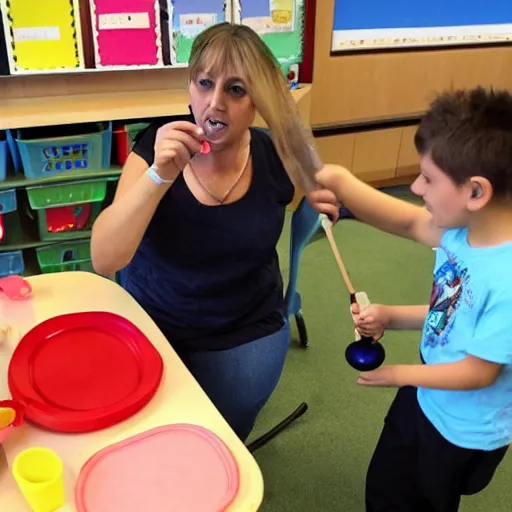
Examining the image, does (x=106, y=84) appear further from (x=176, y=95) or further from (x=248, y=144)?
(x=248, y=144)

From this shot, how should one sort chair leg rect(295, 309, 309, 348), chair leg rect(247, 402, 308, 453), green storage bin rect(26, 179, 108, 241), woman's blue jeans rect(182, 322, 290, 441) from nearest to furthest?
woman's blue jeans rect(182, 322, 290, 441) < chair leg rect(247, 402, 308, 453) < green storage bin rect(26, 179, 108, 241) < chair leg rect(295, 309, 309, 348)

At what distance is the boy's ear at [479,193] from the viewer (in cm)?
94

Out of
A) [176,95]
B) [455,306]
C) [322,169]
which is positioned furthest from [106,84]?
[455,306]

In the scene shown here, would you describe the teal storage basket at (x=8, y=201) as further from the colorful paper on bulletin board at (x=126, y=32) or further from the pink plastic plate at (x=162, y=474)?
the pink plastic plate at (x=162, y=474)

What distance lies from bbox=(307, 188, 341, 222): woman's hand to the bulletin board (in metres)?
1.99

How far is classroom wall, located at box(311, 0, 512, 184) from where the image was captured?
306 centimetres

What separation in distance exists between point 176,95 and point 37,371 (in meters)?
1.55

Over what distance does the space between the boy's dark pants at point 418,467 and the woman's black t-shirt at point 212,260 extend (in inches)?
14.2

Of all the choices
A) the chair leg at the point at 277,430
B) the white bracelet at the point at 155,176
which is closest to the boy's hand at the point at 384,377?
the white bracelet at the point at 155,176

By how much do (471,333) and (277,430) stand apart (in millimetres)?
991

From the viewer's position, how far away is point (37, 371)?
3.22ft

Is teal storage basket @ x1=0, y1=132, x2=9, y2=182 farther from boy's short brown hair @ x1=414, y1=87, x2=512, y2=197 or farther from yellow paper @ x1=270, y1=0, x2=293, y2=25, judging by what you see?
boy's short brown hair @ x1=414, y1=87, x2=512, y2=197

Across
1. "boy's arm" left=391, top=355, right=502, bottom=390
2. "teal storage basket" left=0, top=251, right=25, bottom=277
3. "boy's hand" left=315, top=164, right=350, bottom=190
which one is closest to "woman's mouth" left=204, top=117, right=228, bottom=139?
"boy's hand" left=315, top=164, right=350, bottom=190

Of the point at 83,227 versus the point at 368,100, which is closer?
the point at 83,227
